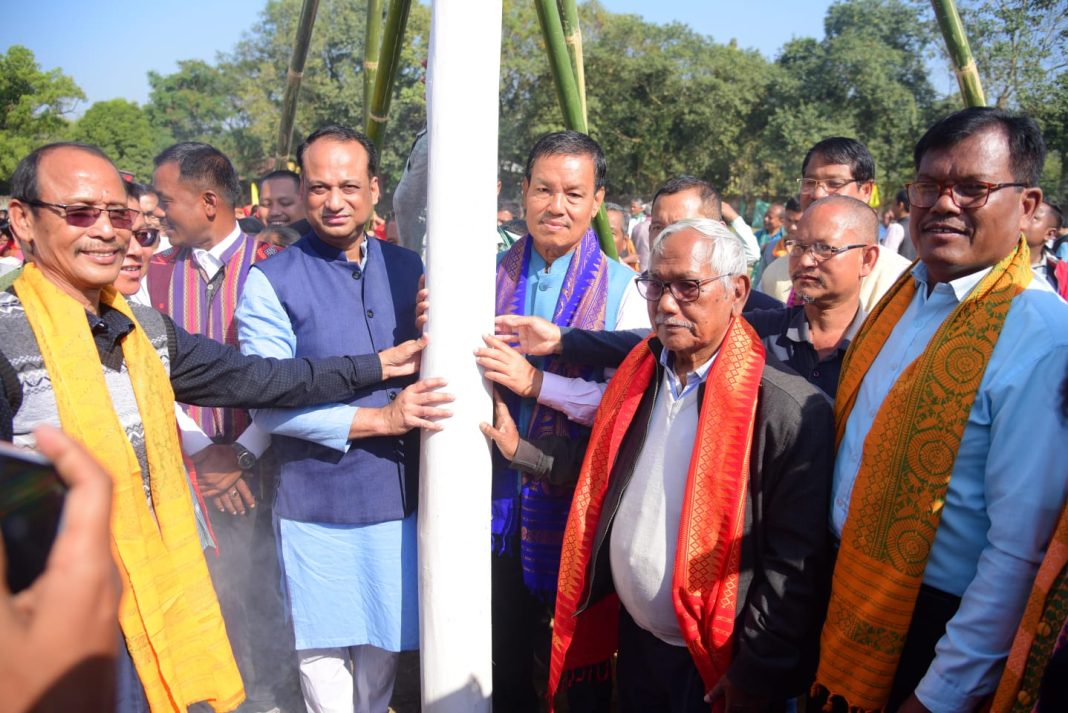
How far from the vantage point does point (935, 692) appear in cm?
168

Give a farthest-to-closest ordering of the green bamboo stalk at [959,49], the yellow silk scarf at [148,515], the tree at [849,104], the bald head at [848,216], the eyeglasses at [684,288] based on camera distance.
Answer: the tree at [849,104] < the green bamboo stalk at [959,49] < the bald head at [848,216] < the eyeglasses at [684,288] < the yellow silk scarf at [148,515]

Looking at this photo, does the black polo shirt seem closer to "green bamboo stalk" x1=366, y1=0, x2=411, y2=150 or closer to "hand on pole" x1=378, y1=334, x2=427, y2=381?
"hand on pole" x1=378, y1=334, x2=427, y2=381

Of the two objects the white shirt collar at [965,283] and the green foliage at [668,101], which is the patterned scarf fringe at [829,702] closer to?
the white shirt collar at [965,283]

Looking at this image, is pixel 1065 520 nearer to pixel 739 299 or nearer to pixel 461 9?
pixel 739 299

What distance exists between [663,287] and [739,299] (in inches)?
9.4

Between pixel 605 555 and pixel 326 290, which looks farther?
pixel 326 290

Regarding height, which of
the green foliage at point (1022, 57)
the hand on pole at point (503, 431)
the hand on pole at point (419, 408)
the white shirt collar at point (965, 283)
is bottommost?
the hand on pole at point (503, 431)

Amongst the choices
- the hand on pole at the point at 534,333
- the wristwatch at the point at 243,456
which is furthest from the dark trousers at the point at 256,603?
the hand on pole at the point at 534,333

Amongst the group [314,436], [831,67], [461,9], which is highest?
[831,67]

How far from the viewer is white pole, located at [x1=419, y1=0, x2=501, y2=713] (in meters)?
2.17

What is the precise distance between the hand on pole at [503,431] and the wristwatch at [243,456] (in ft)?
3.40

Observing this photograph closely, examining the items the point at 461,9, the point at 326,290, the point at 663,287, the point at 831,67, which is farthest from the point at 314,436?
the point at 831,67

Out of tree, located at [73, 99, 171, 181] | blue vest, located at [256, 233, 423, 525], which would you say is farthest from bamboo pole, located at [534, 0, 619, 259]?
tree, located at [73, 99, 171, 181]

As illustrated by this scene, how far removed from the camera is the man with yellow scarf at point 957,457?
158 cm
